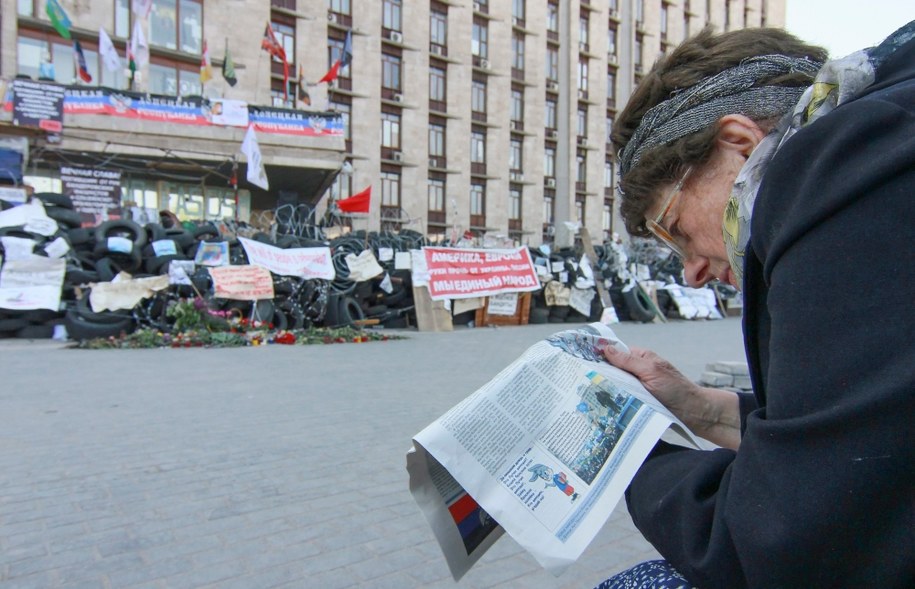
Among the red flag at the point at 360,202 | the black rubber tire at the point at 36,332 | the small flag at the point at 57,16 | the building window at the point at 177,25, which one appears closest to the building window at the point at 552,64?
the building window at the point at 177,25

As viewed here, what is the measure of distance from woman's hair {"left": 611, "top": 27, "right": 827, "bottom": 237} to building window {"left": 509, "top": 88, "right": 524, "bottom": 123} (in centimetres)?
3865

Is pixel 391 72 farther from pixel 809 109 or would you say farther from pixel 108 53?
pixel 809 109

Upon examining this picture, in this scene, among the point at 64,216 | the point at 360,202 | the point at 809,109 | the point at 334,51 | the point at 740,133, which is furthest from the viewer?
the point at 334,51

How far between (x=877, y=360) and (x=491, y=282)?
13.8 meters

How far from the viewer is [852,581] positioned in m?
0.83

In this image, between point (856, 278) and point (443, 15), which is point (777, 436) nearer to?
point (856, 278)

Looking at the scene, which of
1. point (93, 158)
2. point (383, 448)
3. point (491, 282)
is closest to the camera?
point (383, 448)

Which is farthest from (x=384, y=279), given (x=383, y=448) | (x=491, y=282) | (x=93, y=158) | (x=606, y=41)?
(x=606, y=41)

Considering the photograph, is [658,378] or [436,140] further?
[436,140]

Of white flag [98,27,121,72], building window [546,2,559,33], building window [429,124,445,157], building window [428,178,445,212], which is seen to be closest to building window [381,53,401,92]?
building window [429,124,445,157]

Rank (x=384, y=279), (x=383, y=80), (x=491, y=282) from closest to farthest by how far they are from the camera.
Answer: (x=384, y=279), (x=491, y=282), (x=383, y=80)

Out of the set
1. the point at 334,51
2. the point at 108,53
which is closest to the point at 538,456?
the point at 108,53

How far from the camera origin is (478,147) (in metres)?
36.7

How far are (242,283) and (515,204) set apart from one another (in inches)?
1127
